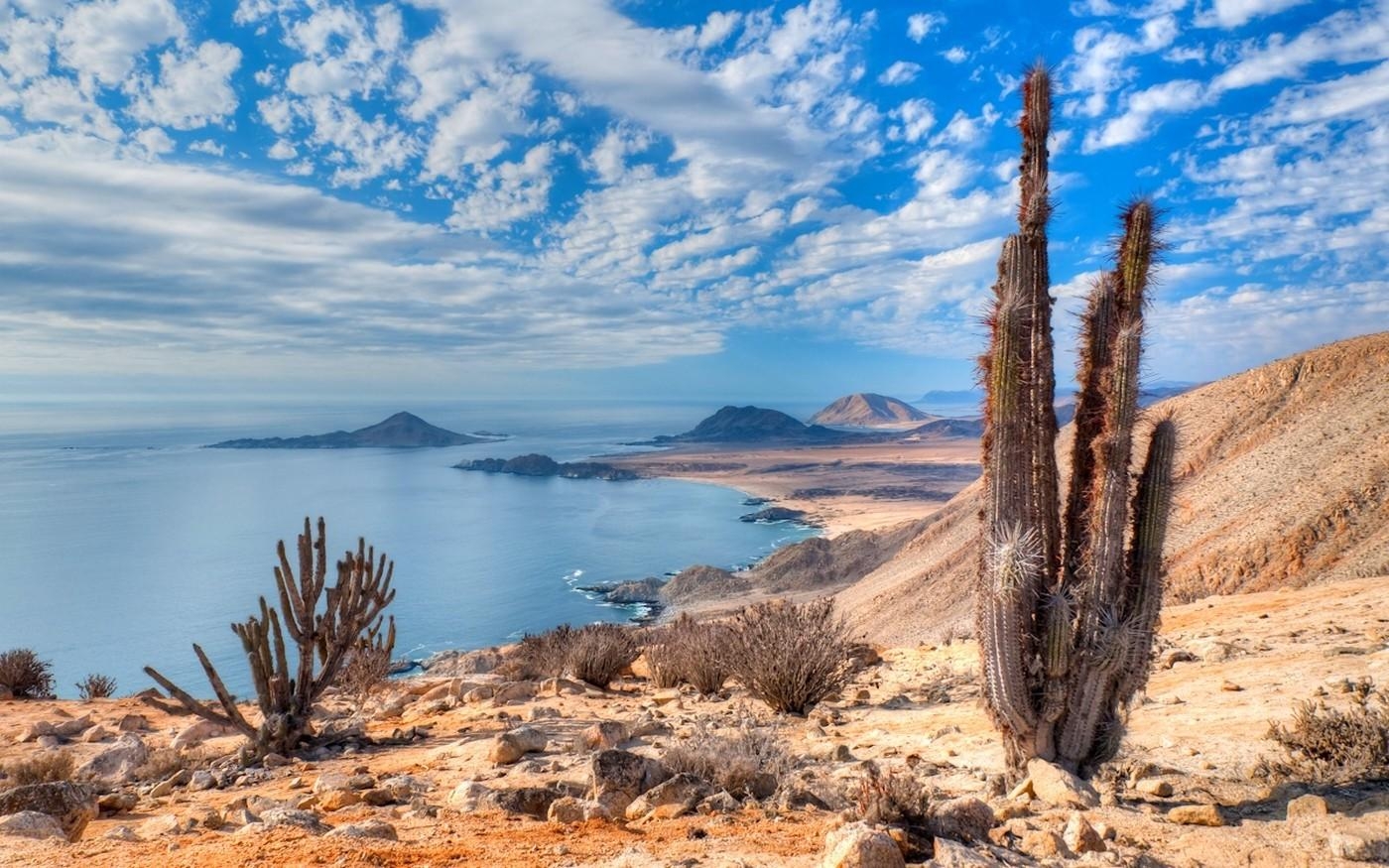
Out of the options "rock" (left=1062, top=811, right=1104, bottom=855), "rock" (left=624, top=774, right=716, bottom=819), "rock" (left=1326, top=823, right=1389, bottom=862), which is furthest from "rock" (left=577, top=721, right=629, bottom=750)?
"rock" (left=1326, top=823, right=1389, bottom=862)

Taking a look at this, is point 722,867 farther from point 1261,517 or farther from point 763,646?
point 1261,517

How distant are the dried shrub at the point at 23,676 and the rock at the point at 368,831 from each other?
512 inches

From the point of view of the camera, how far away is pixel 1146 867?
3266mm

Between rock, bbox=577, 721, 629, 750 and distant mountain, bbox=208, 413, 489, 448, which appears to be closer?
rock, bbox=577, 721, 629, 750

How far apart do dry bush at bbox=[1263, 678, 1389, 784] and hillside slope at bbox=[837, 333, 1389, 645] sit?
7121mm

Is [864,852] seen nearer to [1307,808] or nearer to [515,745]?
[1307,808]

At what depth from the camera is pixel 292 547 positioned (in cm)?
5406

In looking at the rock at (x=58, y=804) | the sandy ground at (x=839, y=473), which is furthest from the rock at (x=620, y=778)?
the sandy ground at (x=839, y=473)

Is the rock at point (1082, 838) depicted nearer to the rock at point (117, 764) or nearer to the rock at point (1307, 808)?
the rock at point (1307, 808)

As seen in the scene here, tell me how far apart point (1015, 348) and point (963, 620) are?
53.6 ft

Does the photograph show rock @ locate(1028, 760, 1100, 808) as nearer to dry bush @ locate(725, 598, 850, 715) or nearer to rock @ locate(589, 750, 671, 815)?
rock @ locate(589, 750, 671, 815)

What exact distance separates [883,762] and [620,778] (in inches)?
89.0

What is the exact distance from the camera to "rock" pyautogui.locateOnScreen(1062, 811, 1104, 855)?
345cm

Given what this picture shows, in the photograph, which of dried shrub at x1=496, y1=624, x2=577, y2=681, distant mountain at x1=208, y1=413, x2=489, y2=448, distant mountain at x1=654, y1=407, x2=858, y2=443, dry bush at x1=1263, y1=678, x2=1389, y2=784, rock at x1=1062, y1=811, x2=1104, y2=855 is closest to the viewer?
rock at x1=1062, y1=811, x2=1104, y2=855
